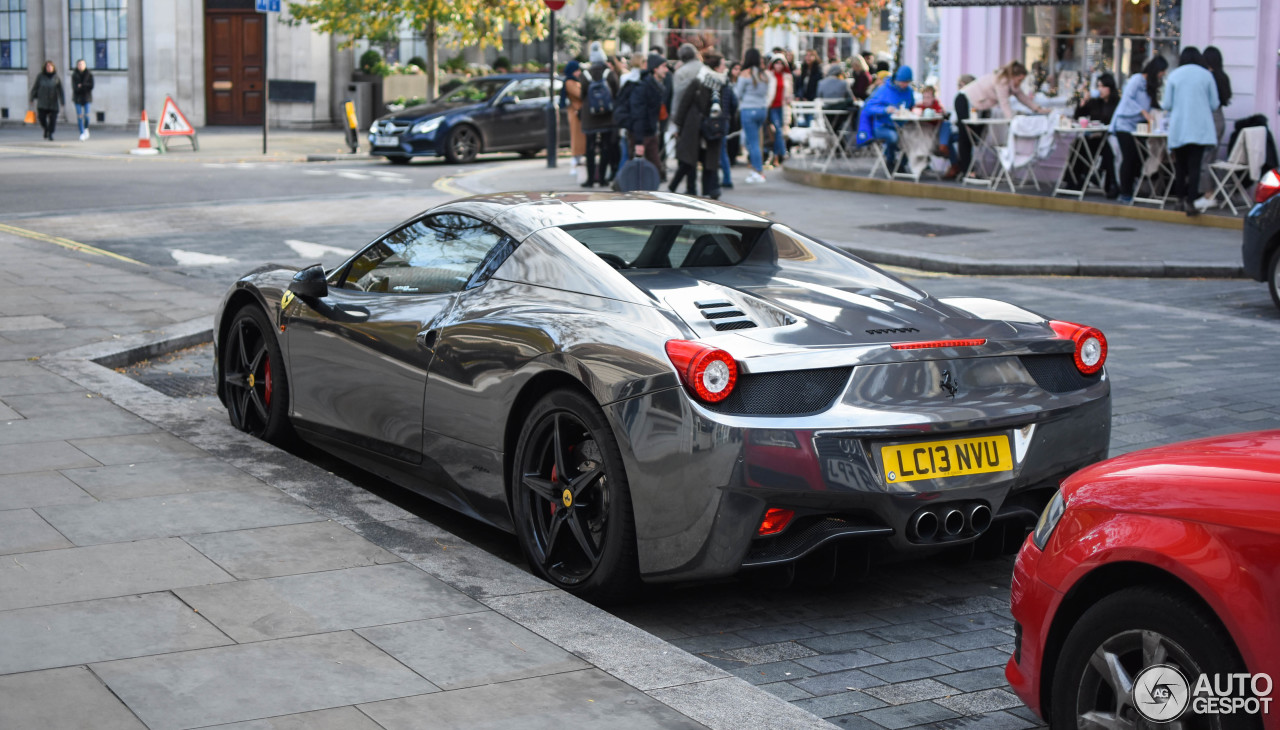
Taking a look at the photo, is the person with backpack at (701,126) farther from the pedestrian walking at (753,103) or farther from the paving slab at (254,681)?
the paving slab at (254,681)

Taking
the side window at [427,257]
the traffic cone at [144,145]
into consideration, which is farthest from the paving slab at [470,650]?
the traffic cone at [144,145]

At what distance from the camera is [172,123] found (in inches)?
1145

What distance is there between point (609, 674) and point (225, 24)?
37.5 m

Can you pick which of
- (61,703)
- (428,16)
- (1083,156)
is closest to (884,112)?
(1083,156)

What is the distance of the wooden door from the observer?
126ft

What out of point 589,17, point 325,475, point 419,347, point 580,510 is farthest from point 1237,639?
point 589,17

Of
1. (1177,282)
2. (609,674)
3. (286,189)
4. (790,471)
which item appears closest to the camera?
(609,674)

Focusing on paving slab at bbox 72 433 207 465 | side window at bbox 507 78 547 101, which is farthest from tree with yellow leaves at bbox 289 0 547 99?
paving slab at bbox 72 433 207 465

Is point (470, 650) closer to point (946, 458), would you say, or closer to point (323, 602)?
point (323, 602)

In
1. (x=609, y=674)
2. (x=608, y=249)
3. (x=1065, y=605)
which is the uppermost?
(x=608, y=249)

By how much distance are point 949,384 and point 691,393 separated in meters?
0.84

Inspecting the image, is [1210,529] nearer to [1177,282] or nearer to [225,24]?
[1177,282]

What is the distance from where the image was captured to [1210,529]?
9.73ft

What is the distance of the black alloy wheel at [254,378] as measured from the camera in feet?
22.0
